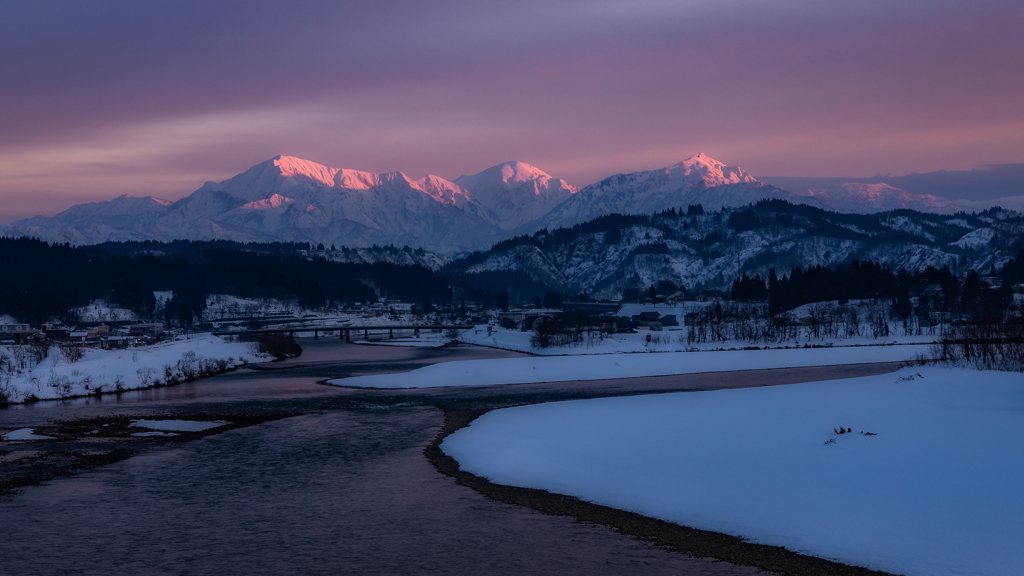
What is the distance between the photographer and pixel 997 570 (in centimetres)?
1655

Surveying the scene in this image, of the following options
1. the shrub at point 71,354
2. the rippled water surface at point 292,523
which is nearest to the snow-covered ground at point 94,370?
the shrub at point 71,354

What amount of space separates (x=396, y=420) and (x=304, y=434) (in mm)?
7650

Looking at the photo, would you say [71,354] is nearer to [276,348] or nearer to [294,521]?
[276,348]

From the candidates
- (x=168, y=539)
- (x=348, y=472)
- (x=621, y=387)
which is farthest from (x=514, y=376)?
(x=168, y=539)

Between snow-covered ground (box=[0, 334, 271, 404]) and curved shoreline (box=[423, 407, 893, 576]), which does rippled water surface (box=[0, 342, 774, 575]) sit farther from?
snow-covered ground (box=[0, 334, 271, 404])

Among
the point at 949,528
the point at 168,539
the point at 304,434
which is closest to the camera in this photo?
the point at 949,528

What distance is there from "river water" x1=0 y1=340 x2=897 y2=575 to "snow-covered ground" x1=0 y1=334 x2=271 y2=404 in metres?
34.7

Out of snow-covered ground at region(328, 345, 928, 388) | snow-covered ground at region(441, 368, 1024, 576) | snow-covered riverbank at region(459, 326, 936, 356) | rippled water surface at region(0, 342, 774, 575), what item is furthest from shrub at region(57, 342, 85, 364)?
snow-covered riverbank at region(459, 326, 936, 356)

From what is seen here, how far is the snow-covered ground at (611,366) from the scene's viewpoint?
81000 millimetres

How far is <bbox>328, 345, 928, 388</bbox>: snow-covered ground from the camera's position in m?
81.0

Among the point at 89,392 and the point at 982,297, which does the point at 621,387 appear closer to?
the point at 89,392

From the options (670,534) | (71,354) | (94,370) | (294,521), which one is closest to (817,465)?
(670,534)

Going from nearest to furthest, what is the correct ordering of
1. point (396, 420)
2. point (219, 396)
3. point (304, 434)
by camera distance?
point (304, 434), point (396, 420), point (219, 396)

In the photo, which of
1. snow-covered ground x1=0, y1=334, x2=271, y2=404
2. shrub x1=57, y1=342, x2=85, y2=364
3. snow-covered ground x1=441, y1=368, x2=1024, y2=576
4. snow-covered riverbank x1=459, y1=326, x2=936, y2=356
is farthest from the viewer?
snow-covered riverbank x1=459, y1=326, x2=936, y2=356
